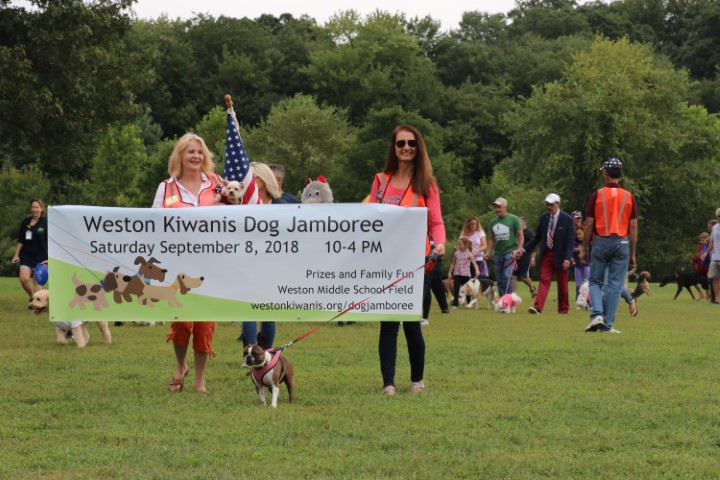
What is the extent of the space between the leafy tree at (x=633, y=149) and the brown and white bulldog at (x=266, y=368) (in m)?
58.7

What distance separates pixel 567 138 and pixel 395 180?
6071cm

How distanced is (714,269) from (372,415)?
21.8 metres

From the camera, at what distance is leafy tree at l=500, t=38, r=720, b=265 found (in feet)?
221

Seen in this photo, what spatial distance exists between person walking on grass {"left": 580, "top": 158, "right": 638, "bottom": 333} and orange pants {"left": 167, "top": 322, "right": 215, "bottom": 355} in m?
7.01

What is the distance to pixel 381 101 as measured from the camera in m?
111

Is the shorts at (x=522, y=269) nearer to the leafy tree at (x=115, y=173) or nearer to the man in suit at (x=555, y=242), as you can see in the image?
the man in suit at (x=555, y=242)

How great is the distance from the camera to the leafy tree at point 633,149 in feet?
221

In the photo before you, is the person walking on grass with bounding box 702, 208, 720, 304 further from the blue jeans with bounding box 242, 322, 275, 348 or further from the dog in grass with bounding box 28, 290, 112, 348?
the blue jeans with bounding box 242, 322, 275, 348

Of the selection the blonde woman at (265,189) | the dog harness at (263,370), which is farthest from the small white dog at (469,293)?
the dog harness at (263,370)

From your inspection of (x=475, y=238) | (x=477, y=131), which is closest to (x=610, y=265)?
(x=475, y=238)

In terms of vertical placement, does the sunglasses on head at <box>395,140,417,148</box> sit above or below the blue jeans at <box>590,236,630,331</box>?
above

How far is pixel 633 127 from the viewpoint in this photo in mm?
67812

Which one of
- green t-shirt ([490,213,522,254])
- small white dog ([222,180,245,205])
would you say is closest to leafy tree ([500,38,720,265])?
green t-shirt ([490,213,522,254])

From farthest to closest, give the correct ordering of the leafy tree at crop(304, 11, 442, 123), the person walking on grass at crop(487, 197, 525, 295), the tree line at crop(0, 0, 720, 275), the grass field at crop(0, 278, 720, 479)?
the leafy tree at crop(304, 11, 442, 123), the tree line at crop(0, 0, 720, 275), the person walking on grass at crop(487, 197, 525, 295), the grass field at crop(0, 278, 720, 479)
